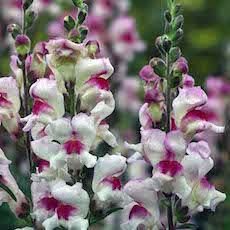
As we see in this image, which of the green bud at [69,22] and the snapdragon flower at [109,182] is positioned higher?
the green bud at [69,22]

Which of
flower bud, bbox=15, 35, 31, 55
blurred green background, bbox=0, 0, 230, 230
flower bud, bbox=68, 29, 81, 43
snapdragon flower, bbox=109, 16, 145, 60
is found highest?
flower bud, bbox=68, 29, 81, 43

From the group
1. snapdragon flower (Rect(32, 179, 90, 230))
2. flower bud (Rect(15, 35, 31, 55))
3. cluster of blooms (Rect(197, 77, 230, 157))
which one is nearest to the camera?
snapdragon flower (Rect(32, 179, 90, 230))

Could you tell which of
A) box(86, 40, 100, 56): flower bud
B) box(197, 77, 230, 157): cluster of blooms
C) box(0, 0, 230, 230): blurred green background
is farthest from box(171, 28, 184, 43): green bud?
box(0, 0, 230, 230): blurred green background

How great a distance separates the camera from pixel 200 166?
135cm

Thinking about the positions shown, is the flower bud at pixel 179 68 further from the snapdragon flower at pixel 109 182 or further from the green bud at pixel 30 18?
the green bud at pixel 30 18

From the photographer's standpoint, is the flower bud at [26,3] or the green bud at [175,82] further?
the flower bud at [26,3]

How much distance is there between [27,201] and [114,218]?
71 centimetres

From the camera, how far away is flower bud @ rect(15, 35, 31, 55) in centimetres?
141

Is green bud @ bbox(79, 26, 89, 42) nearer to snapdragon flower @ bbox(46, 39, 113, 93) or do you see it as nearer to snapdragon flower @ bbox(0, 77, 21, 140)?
snapdragon flower @ bbox(46, 39, 113, 93)

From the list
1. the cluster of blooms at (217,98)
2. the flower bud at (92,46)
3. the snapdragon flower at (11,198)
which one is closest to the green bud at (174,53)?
the flower bud at (92,46)

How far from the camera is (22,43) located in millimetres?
1408

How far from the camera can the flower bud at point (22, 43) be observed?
4.61 ft

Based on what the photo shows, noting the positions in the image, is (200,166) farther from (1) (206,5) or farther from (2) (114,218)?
(1) (206,5)

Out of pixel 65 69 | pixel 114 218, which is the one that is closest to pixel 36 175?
pixel 65 69
